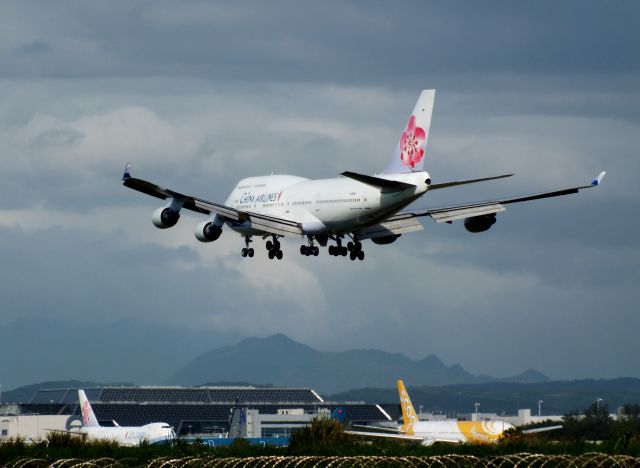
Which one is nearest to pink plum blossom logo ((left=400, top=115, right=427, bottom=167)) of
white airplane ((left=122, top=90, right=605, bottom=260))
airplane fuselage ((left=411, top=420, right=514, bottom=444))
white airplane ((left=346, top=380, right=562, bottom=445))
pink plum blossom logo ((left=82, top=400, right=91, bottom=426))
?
white airplane ((left=122, top=90, right=605, bottom=260))

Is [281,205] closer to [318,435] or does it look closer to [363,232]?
[363,232]

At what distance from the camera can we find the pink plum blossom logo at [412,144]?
84188mm

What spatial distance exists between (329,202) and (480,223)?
1026cm

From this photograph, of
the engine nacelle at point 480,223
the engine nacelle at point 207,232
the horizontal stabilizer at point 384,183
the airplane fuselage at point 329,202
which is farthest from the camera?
the engine nacelle at point 207,232

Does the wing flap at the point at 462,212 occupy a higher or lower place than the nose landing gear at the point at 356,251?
higher

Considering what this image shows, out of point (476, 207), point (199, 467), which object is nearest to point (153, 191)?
point (476, 207)

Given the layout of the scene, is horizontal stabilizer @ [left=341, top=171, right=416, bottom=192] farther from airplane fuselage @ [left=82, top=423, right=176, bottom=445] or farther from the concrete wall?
the concrete wall

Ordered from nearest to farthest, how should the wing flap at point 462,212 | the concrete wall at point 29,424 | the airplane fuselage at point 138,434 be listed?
the wing flap at point 462,212 → the airplane fuselage at point 138,434 → the concrete wall at point 29,424

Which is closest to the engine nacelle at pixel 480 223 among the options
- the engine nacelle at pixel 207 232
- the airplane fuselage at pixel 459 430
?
the engine nacelle at pixel 207 232

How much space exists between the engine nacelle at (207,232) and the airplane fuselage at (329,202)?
1.70 m

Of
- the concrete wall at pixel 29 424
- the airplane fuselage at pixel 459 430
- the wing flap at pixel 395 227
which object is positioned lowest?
the airplane fuselage at pixel 459 430

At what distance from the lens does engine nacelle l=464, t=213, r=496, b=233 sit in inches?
3346

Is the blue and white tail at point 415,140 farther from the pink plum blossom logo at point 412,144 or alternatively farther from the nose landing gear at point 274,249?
the nose landing gear at point 274,249

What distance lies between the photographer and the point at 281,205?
87938 mm
